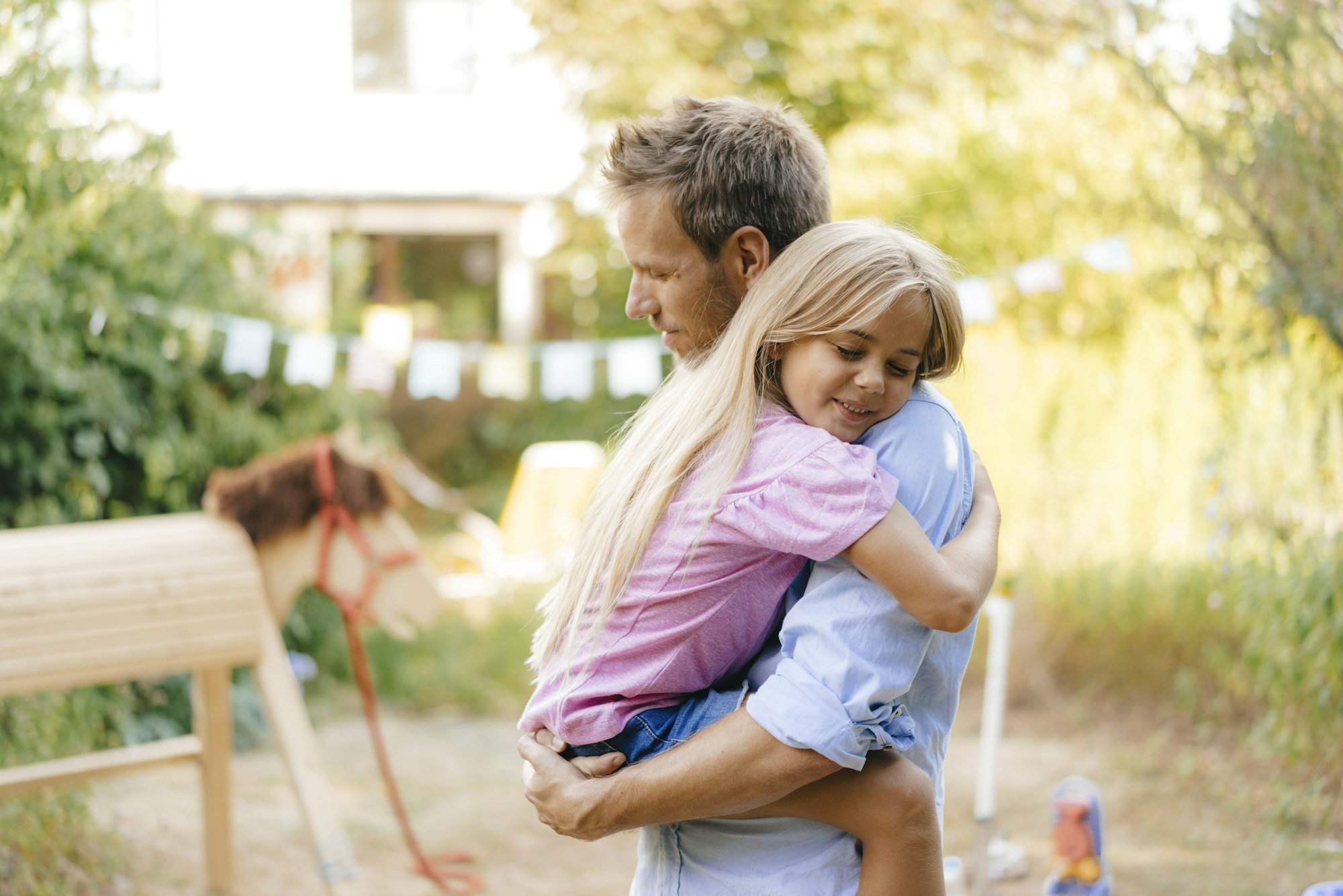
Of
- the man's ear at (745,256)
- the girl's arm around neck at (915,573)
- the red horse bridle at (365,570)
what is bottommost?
the red horse bridle at (365,570)

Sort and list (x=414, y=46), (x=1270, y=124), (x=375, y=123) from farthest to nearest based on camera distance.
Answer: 1. (x=414, y=46)
2. (x=375, y=123)
3. (x=1270, y=124)

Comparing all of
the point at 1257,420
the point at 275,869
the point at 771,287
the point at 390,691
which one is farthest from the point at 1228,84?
the point at 390,691

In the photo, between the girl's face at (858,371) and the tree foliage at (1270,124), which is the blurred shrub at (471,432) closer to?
the tree foliage at (1270,124)

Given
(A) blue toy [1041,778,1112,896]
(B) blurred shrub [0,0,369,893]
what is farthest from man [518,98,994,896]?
(B) blurred shrub [0,0,369,893]

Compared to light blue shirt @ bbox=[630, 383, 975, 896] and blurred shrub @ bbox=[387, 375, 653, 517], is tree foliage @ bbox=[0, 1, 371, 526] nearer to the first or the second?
light blue shirt @ bbox=[630, 383, 975, 896]

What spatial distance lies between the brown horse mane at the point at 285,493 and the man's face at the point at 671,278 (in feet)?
7.52

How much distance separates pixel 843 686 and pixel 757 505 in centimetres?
22

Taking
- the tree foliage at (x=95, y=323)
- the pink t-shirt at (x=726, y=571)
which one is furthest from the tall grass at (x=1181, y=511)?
the tree foliage at (x=95, y=323)

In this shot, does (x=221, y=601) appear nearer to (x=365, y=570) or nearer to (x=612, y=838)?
(x=365, y=570)

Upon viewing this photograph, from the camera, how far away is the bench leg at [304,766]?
3.22m

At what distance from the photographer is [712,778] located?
1364 mm

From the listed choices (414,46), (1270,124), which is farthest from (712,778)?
(414,46)

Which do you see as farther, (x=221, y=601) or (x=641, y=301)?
Result: (x=221, y=601)

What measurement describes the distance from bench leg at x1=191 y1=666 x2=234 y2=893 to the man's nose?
98.5 inches
